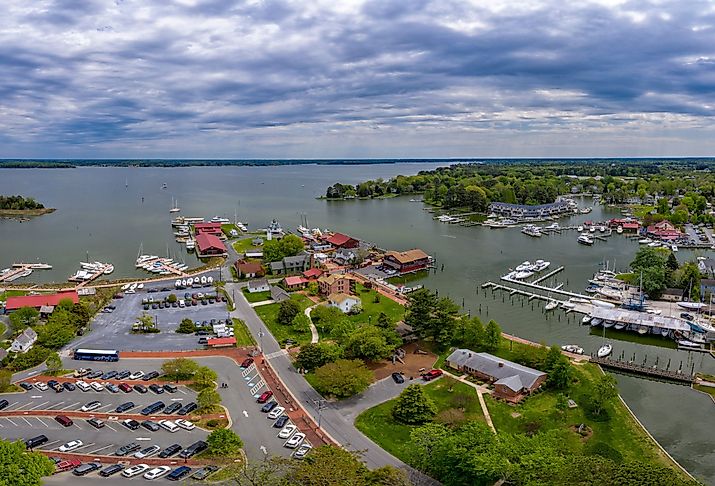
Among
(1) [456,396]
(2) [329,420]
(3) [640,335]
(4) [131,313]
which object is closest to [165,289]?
(4) [131,313]

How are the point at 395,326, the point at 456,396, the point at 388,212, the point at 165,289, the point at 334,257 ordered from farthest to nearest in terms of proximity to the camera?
1. the point at 388,212
2. the point at 334,257
3. the point at 165,289
4. the point at 395,326
5. the point at 456,396

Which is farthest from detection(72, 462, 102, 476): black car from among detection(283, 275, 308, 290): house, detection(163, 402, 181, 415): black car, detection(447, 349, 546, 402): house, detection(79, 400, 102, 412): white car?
detection(283, 275, 308, 290): house

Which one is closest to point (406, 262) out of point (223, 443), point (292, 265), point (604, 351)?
point (292, 265)

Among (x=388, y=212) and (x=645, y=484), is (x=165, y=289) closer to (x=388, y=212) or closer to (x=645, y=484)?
(x=645, y=484)

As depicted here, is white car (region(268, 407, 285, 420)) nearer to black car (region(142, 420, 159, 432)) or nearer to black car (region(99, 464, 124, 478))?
black car (region(142, 420, 159, 432))

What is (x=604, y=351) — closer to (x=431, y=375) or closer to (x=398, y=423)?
(x=431, y=375)

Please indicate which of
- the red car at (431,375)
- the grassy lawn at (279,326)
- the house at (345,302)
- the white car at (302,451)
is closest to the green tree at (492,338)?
the red car at (431,375)
